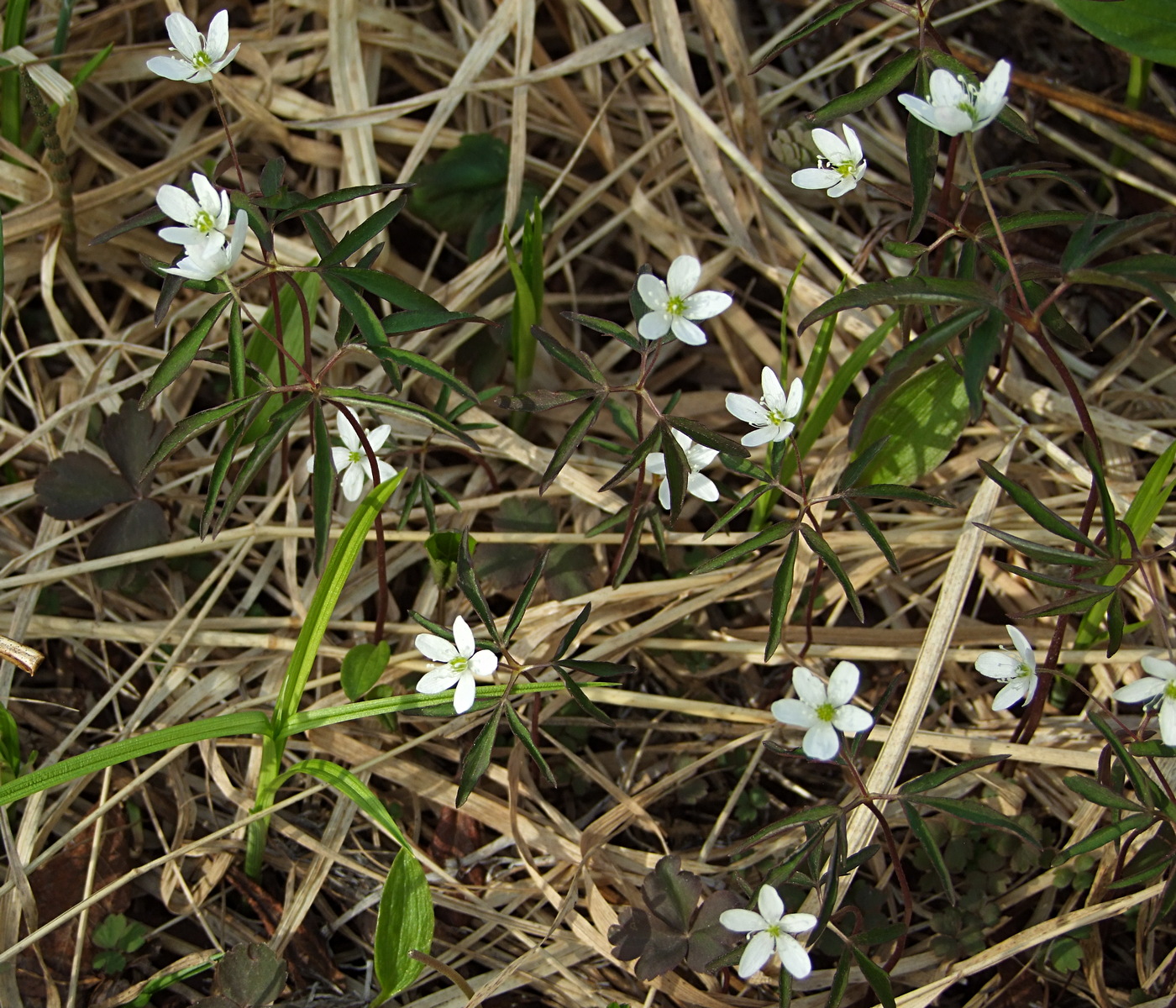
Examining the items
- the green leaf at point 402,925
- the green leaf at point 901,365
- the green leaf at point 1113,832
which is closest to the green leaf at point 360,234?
the green leaf at point 901,365

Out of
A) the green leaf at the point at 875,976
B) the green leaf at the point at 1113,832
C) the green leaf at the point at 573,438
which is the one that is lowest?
the green leaf at the point at 875,976

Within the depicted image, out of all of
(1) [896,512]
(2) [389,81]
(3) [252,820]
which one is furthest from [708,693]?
(2) [389,81]

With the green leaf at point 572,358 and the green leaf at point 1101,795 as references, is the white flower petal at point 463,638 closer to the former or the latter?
the green leaf at point 572,358

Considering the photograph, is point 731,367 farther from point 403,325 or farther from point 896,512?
point 403,325

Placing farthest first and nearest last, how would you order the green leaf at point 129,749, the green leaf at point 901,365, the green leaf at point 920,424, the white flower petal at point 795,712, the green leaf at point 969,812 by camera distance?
the green leaf at point 920,424
the green leaf at point 129,749
the green leaf at point 969,812
the white flower petal at point 795,712
the green leaf at point 901,365

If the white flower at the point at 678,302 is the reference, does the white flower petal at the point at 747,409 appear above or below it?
below

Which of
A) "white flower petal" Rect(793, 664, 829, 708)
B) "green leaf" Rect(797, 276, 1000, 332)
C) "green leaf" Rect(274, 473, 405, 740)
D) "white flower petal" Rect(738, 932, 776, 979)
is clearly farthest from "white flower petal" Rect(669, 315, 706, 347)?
"white flower petal" Rect(738, 932, 776, 979)

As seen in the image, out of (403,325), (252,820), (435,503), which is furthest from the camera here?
(435,503)

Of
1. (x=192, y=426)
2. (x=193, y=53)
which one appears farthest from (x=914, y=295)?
(x=193, y=53)
